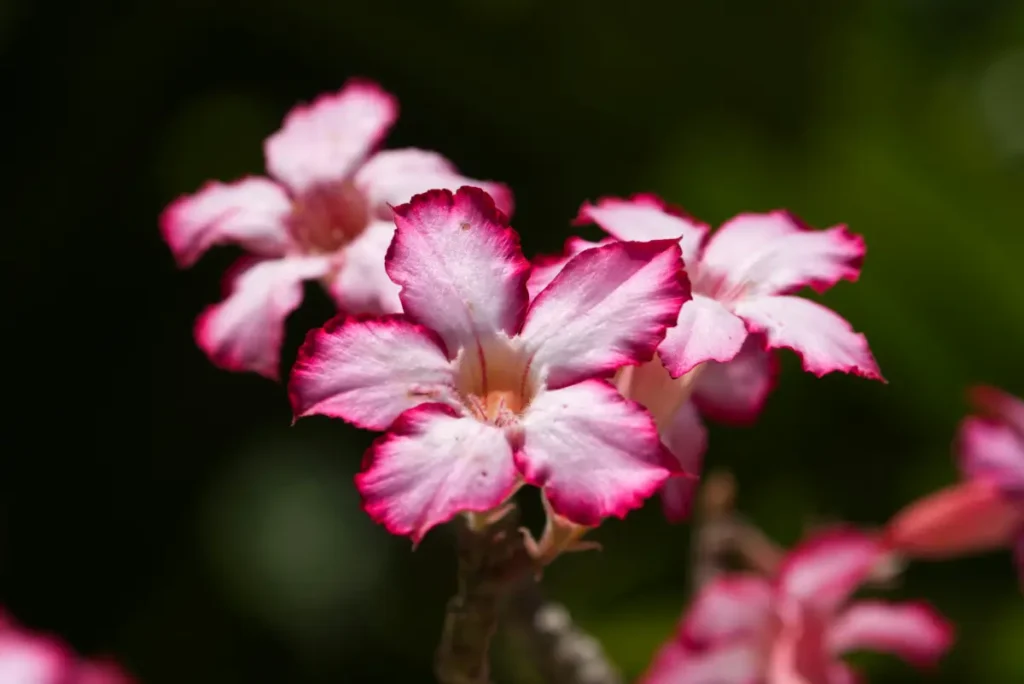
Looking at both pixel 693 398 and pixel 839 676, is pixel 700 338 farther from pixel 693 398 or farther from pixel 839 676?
pixel 839 676

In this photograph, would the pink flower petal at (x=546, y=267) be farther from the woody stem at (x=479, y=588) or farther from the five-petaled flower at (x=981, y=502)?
the five-petaled flower at (x=981, y=502)

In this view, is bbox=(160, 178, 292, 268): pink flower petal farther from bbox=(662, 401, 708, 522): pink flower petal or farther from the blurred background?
the blurred background

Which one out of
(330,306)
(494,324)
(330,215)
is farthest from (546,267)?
(330,306)

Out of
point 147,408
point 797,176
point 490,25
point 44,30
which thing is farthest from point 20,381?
point 797,176

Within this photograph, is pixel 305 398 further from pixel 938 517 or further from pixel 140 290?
pixel 140 290

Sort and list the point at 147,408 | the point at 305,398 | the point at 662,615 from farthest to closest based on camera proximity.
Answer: the point at 147,408 < the point at 662,615 < the point at 305,398
